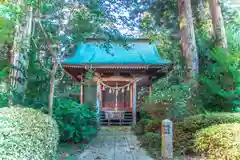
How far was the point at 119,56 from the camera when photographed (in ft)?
38.5

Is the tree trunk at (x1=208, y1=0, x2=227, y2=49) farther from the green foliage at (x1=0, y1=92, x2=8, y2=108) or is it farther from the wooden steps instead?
the green foliage at (x1=0, y1=92, x2=8, y2=108)

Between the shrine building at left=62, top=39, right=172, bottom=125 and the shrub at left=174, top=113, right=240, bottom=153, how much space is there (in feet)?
14.2

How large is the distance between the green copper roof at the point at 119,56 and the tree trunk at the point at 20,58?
4.68 meters

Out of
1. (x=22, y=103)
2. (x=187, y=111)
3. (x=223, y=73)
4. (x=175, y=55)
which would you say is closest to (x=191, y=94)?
(x=187, y=111)

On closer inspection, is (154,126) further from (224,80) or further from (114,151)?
(224,80)

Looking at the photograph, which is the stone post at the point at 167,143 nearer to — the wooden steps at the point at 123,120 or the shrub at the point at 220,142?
the shrub at the point at 220,142

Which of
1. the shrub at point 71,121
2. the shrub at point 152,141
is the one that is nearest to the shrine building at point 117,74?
the shrub at point 71,121

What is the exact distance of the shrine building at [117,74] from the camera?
34.4ft

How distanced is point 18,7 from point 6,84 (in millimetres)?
1681

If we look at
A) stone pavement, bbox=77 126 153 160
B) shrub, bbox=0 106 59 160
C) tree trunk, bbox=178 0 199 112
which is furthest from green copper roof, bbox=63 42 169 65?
shrub, bbox=0 106 59 160

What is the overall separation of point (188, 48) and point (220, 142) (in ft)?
11.5

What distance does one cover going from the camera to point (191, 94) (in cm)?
679

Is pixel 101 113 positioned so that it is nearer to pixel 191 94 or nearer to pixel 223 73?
pixel 191 94

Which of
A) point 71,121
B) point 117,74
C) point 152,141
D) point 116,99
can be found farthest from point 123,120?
point 71,121
